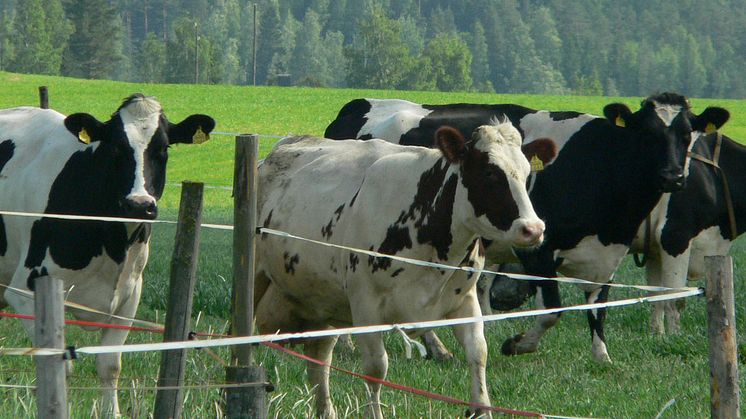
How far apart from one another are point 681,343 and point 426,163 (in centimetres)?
351

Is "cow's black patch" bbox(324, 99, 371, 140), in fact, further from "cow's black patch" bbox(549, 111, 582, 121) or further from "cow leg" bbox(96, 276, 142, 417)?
"cow leg" bbox(96, 276, 142, 417)

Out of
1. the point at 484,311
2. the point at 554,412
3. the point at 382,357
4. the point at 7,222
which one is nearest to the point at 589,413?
the point at 554,412

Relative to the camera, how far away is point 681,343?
10.0m

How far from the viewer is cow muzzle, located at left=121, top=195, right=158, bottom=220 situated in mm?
7164

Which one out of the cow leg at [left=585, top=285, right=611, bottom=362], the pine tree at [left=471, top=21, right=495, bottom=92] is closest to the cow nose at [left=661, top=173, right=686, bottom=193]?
the cow leg at [left=585, top=285, right=611, bottom=362]

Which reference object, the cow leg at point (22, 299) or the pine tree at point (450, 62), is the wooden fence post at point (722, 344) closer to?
the cow leg at point (22, 299)

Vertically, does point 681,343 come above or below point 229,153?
above

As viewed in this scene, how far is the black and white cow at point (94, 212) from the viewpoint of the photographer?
7.66 m

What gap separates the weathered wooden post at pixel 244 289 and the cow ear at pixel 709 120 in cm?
665

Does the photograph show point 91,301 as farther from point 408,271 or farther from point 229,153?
point 229,153

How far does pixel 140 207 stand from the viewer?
7.15 metres

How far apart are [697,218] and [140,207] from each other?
6.80m

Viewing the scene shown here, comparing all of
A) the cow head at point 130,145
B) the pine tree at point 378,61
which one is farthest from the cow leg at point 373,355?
the pine tree at point 378,61

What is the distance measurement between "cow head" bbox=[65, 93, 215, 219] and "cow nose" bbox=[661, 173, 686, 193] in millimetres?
4627
